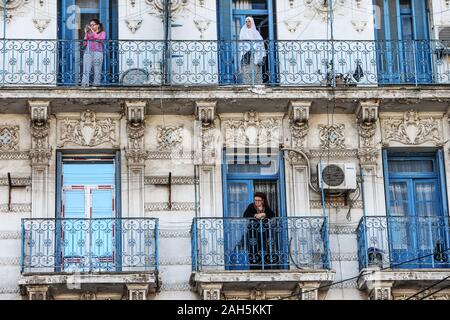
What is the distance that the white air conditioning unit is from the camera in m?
29.3

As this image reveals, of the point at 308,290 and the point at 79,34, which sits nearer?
the point at 308,290

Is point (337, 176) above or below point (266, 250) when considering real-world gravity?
above

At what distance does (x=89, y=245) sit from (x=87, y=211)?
2.57 ft

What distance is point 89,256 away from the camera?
94.2 ft

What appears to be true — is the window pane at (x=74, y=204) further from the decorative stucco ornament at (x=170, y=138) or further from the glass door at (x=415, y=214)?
the glass door at (x=415, y=214)

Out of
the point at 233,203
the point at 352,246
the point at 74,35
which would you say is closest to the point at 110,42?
the point at 74,35

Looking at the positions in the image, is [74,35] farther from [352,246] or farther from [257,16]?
[352,246]

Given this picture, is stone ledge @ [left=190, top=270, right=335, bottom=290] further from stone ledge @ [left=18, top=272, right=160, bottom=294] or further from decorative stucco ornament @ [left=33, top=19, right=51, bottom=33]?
decorative stucco ornament @ [left=33, top=19, right=51, bottom=33]

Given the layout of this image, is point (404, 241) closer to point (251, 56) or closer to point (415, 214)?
point (415, 214)

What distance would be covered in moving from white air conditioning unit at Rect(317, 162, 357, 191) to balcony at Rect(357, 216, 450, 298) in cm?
67

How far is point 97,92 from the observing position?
95.9 ft

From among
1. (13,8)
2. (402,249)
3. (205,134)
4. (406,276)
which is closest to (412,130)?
(402,249)

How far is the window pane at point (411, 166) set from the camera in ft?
98.5

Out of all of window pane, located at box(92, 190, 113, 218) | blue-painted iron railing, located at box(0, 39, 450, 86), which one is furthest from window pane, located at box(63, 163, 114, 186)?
blue-painted iron railing, located at box(0, 39, 450, 86)
